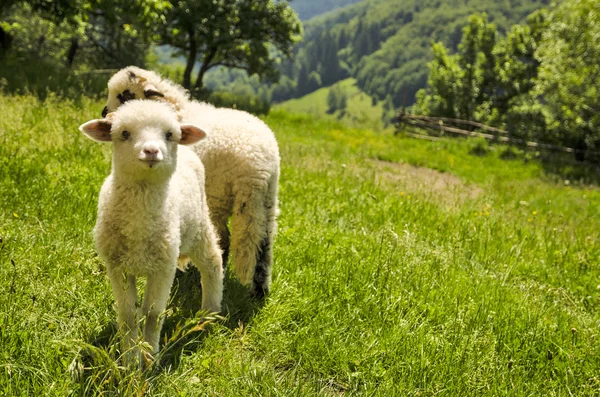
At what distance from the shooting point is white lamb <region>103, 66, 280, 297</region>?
388 centimetres

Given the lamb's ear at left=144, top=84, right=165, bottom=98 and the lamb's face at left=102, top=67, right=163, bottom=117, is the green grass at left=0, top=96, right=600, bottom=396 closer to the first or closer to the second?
the lamb's face at left=102, top=67, right=163, bottom=117

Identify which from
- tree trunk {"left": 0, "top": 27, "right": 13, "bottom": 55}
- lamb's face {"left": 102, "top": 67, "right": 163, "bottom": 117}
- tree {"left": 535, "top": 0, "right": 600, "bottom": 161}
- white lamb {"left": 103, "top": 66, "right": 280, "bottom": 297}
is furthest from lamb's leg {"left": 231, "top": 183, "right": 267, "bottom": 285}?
tree trunk {"left": 0, "top": 27, "right": 13, "bottom": 55}

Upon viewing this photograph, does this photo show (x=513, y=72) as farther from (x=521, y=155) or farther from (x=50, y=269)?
(x=50, y=269)

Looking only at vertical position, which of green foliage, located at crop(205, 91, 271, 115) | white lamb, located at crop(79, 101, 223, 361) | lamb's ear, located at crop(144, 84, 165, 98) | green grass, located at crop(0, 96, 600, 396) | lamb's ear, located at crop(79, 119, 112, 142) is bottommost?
green foliage, located at crop(205, 91, 271, 115)

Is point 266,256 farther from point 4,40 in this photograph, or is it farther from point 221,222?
point 4,40

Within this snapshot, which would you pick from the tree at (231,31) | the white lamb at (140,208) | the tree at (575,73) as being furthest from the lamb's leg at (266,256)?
the tree at (231,31)

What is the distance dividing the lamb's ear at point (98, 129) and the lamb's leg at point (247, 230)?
4.37 ft

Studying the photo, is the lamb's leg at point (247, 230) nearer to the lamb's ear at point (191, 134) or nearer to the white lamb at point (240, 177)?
the white lamb at point (240, 177)

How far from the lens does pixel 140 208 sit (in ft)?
9.02

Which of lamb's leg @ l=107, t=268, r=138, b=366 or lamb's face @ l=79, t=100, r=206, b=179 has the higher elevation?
lamb's face @ l=79, t=100, r=206, b=179

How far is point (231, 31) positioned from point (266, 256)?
23.2m

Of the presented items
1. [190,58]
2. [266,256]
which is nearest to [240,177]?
[266,256]

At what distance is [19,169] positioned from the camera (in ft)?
17.2

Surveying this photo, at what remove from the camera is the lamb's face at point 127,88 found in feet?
13.2
